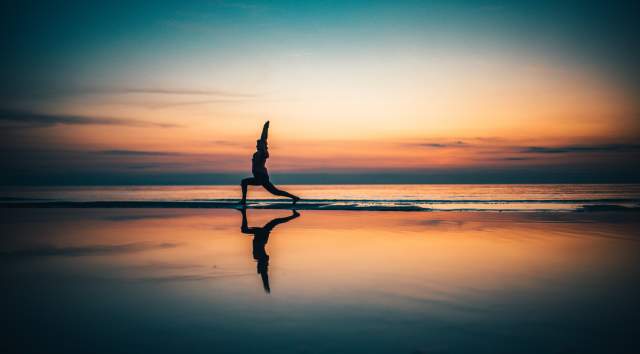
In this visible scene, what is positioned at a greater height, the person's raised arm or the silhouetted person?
the person's raised arm

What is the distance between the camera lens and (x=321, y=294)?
4.22m

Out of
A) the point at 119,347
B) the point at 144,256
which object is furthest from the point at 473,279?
the point at 144,256

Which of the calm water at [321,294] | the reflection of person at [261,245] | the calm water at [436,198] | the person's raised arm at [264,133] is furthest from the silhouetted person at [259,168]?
the calm water at [321,294]

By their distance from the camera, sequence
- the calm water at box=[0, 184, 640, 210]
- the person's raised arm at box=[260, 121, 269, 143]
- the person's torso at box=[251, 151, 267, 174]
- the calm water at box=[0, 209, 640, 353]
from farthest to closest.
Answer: the calm water at box=[0, 184, 640, 210], the person's raised arm at box=[260, 121, 269, 143], the person's torso at box=[251, 151, 267, 174], the calm water at box=[0, 209, 640, 353]

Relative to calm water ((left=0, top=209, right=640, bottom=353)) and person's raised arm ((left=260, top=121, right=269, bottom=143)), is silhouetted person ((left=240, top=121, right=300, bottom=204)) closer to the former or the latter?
person's raised arm ((left=260, top=121, right=269, bottom=143))

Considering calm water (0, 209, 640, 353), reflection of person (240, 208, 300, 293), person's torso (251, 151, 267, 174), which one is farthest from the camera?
person's torso (251, 151, 267, 174)

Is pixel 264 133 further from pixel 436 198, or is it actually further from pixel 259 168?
pixel 436 198

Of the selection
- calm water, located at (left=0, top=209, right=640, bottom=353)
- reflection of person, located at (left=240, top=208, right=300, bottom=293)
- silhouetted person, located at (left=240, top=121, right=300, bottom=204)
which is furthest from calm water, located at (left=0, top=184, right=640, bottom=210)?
calm water, located at (left=0, top=209, right=640, bottom=353)

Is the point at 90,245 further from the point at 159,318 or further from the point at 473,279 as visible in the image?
the point at 473,279

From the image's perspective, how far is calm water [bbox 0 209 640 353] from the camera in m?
2.98

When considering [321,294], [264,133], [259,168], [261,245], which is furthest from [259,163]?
[321,294]

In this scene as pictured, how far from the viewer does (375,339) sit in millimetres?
3004

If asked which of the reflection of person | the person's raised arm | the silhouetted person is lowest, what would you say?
the reflection of person

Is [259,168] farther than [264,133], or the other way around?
[264,133]
